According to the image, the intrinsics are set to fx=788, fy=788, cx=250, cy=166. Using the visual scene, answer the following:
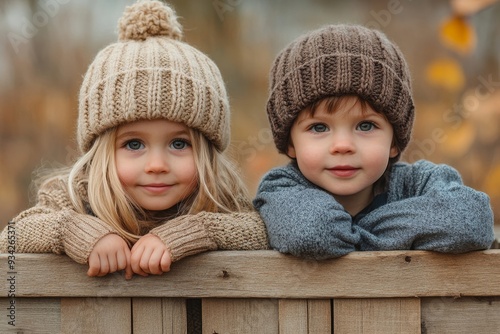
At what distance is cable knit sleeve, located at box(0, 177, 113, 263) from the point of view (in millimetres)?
1996

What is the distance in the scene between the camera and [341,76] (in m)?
2.18

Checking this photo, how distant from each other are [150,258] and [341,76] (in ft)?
2.37

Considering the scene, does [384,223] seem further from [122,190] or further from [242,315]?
[122,190]

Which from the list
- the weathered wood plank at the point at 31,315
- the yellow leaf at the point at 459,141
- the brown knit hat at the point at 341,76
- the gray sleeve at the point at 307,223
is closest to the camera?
the gray sleeve at the point at 307,223

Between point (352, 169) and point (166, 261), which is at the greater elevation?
point (352, 169)

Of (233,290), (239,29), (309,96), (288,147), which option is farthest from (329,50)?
(239,29)

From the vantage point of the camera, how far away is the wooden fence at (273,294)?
198 cm

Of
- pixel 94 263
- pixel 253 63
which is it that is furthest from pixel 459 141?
pixel 94 263

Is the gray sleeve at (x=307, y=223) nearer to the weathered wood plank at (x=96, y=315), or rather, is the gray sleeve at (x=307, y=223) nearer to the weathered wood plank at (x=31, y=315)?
the weathered wood plank at (x=96, y=315)

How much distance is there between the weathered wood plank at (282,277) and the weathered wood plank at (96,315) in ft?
0.09

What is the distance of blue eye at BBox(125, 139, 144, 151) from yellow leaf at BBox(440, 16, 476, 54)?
3.55 meters

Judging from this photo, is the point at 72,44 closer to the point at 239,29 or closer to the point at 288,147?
the point at 239,29

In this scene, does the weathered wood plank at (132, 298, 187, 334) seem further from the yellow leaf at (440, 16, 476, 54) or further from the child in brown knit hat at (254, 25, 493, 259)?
the yellow leaf at (440, 16, 476, 54)

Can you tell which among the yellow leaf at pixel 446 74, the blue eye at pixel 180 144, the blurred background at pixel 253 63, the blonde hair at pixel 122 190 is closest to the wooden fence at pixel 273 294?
the blonde hair at pixel 122 190
